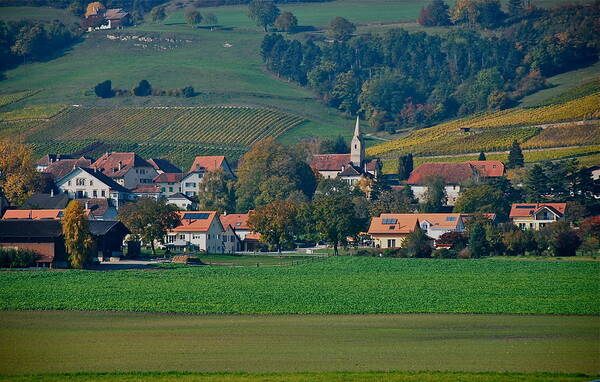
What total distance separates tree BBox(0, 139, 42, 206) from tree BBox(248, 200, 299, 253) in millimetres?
28110

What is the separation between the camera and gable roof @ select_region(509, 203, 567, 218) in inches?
3981

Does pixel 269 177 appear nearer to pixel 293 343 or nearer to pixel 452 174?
pixel 452 174

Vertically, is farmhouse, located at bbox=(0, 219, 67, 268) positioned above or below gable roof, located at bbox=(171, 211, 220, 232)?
above

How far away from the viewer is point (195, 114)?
6599 inches

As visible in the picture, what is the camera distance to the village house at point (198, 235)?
91625mm

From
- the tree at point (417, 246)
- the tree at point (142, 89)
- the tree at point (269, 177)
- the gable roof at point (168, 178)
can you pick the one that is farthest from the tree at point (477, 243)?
the tree at point (142, 89)

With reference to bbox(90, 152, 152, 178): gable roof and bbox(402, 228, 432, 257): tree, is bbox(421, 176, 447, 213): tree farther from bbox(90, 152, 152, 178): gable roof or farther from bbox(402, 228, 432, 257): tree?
bbox(90, 152, 152, 178): gable roof

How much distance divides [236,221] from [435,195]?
22.6 m

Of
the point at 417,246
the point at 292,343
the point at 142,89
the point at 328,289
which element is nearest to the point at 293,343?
the point at 292,343

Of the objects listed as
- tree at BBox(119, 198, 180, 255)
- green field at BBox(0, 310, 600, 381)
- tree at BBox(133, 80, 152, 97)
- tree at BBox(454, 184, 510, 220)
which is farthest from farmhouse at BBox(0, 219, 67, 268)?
tree at BBox(133, 80, 152, 97)

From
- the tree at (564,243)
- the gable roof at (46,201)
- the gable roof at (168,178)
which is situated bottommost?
the gable roof at (168,178)

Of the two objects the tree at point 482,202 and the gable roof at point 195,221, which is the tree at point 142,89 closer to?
the tree at point 482,202

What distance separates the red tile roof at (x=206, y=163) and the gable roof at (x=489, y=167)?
29945 mm

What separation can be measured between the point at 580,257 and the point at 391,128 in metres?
98.5
